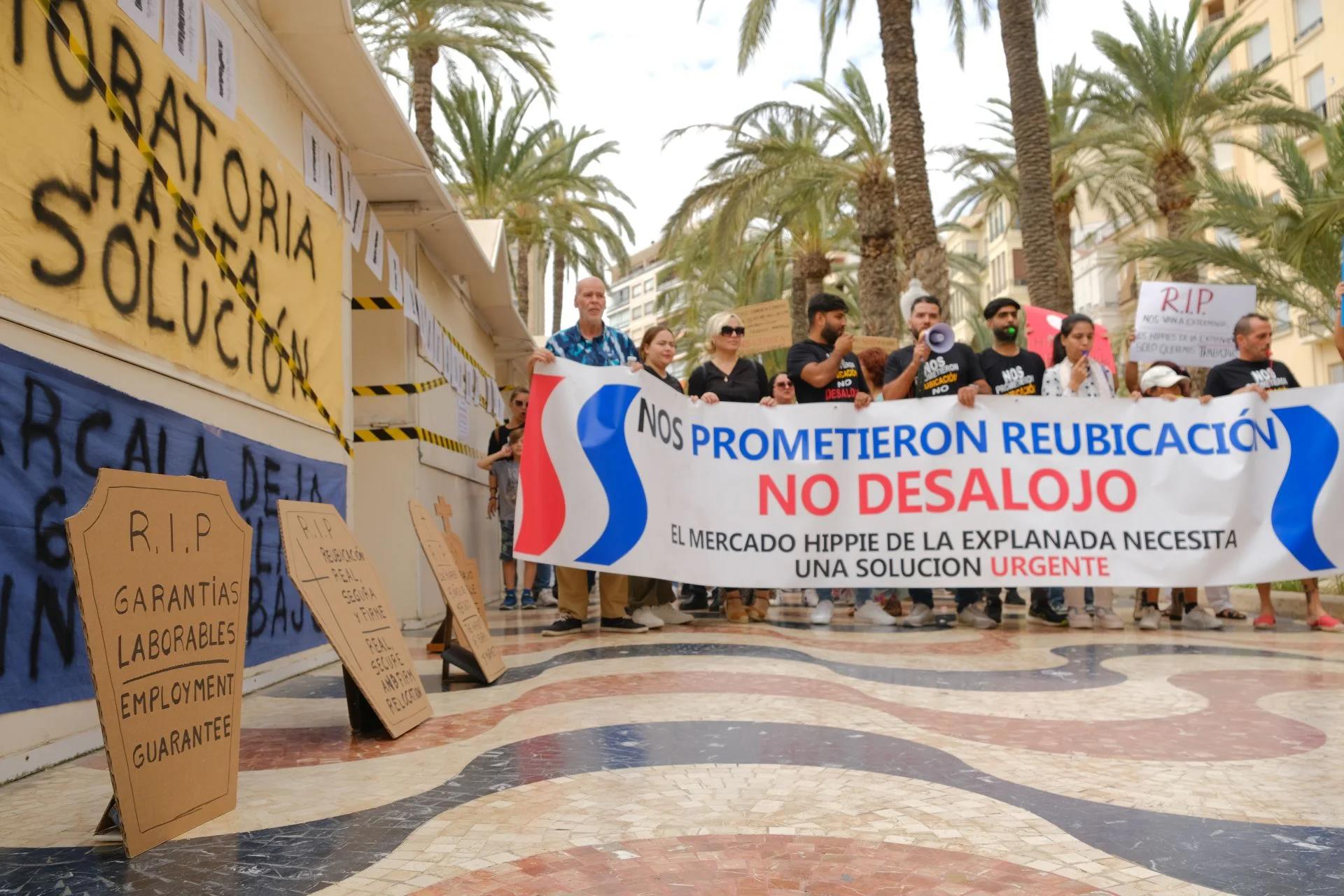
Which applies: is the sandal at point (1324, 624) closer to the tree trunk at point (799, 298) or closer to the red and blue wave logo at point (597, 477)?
the red and blue wave logo at point (597, 477)

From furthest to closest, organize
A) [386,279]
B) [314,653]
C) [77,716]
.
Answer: [386,279], [314,653], [77,716]

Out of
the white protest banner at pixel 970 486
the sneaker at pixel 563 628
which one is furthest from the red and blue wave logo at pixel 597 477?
the sneaker at pixel 563 628

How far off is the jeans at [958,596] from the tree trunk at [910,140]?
8.77 metres

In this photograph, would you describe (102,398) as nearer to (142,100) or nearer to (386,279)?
(142,100)

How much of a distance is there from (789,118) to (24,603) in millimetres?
20599

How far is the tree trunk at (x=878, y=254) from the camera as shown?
1919 cm

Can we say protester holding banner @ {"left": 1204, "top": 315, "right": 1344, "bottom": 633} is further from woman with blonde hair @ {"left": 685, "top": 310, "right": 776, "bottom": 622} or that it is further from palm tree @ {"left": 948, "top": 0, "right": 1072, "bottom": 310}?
palm tree @ {"left": 948, "top": 0, "right": 1072, "bottom": 310}

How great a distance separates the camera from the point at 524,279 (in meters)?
30.4

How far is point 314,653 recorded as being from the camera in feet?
19.8

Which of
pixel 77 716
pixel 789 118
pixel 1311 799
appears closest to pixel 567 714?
pixel 77 716

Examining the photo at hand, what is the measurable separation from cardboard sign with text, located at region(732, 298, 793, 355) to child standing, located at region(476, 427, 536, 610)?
506 centimetres

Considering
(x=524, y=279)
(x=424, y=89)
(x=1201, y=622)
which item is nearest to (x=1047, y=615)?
(x=1201, y=622)

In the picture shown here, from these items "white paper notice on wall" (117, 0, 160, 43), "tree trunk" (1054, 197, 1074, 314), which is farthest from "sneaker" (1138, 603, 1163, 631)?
"tree trunk" (1054, 197, 1074, 314)

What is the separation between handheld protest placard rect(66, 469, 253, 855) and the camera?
2418 millimetres
